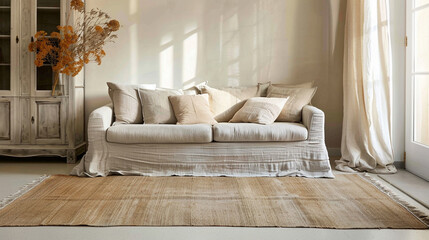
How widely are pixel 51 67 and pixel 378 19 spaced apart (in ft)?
10.9

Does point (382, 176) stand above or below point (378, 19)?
below

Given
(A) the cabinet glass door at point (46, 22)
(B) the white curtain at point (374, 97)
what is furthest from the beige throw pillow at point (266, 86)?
(A) the cabinet glass door at point (46, 22)

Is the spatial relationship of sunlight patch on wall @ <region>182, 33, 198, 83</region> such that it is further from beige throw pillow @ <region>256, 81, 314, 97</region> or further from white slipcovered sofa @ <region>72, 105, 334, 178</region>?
white slipcovered sofa @ <region>72, 105, 334, 178</region>

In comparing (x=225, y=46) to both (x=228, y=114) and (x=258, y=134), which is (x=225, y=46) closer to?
(x=228, y=114)

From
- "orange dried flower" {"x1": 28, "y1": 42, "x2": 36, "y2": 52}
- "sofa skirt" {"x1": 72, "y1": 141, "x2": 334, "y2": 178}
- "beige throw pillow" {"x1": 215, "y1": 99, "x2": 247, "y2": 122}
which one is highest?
"orange dried flower" {"x1": 28, "y1": 42, "x2": 36, "y2": 52}

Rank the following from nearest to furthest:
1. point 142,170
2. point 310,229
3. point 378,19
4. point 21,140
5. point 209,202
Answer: point 310,229 < point 209,202 < point 142,170 < point 378,19 < point 21,140

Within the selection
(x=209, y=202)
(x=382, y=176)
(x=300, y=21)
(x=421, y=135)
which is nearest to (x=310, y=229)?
(x=209, y=202)

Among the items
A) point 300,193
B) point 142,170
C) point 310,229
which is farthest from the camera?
point 142,170

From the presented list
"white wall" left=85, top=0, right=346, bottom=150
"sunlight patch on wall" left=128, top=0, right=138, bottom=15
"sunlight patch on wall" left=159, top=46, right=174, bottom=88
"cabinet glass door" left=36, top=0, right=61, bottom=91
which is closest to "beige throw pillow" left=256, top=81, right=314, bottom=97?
"white wall" left=85, top=0, right=346, bottom=150

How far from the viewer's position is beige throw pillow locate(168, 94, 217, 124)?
445cm

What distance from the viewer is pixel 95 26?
16.7 feet

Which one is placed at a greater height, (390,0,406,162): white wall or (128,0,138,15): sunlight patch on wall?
(128,0,138,15): sunlight patch on wall

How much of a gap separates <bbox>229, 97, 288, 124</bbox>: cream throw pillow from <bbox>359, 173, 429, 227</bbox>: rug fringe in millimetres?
983

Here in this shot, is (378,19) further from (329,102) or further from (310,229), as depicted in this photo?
(310,229)
